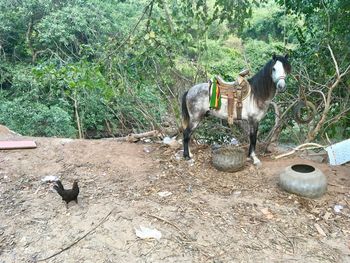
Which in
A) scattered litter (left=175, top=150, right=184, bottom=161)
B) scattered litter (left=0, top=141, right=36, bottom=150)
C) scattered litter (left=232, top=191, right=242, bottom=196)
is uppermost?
scattered litter (left=0, top=141, right=36, bottom=150)

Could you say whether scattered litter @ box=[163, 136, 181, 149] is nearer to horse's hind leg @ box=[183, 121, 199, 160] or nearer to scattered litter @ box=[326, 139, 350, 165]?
horse's hind leg @ box=[183, 121, 199, 160]

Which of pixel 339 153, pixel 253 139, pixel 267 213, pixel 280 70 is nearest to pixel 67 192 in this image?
pixel 267 213

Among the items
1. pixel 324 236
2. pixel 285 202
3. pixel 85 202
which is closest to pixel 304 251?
pixel 324 236

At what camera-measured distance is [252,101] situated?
196 inches

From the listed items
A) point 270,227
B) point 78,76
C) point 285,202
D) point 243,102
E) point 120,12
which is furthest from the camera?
point 120,12

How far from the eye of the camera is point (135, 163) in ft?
17.6

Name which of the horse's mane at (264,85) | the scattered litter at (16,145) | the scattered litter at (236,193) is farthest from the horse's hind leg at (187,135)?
the scattered litter at (16,145)

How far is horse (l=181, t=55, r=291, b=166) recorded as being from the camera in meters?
4.53

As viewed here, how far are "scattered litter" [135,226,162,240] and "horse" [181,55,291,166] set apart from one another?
5.92 feet

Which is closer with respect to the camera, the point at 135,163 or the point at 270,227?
the point at 270,227

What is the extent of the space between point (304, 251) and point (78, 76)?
4.72 m

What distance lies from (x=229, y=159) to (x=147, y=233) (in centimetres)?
173

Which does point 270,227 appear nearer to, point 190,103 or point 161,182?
point 161,182

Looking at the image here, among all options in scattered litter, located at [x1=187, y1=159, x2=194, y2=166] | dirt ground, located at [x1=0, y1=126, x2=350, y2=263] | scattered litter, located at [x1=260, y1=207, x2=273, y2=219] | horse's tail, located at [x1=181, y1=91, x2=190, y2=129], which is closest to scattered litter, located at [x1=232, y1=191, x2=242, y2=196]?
dirt ground, located at [x1=0, y1=126, x2=350, y2=263]
